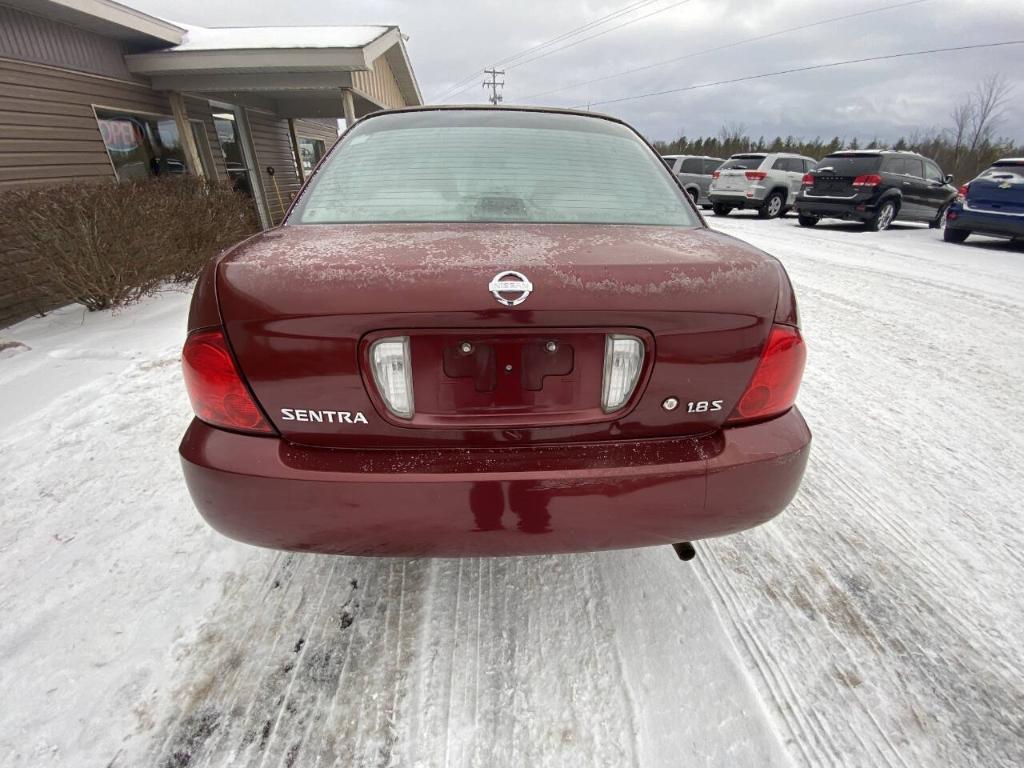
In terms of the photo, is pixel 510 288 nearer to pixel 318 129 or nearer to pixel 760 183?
pixel 760 183

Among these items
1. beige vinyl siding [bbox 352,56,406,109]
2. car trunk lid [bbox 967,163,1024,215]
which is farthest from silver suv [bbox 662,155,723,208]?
beige vinyl siding [bbox 352,56,406,109]

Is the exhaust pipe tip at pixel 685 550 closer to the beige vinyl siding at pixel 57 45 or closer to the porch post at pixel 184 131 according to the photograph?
the beige vinyl siding at pixel 57 45

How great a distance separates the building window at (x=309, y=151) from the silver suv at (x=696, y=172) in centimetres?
1186

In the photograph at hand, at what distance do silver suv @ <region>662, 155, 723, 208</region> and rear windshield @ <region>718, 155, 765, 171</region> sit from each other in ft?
4.72

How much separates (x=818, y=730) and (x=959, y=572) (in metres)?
1.04

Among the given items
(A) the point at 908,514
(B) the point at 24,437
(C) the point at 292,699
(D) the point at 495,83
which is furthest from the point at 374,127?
(D) the point at 495,83

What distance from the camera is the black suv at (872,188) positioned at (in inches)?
452

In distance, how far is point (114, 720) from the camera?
1337 millimetres

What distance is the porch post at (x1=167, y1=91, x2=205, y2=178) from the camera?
8.96 metres

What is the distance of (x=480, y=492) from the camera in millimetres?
1257

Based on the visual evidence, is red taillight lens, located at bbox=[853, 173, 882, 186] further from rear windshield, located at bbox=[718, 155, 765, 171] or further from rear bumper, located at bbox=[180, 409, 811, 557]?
rear bumper, located at bbox=[180, 409, 811, 557]

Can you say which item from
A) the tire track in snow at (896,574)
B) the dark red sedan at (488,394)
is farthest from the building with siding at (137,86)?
the tire track in snow at (896,574)

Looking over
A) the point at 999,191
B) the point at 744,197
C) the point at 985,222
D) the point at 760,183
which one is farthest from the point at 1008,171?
the point at 744,197

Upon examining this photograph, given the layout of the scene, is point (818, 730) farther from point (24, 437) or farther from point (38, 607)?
point (24, 437)
